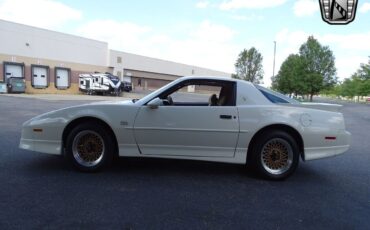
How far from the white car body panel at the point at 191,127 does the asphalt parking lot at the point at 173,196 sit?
41 centimetres

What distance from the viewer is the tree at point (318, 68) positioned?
3684 centimetres

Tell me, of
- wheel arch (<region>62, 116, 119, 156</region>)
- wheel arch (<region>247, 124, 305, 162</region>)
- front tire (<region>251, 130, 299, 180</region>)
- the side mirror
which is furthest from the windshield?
wheel arch (<region>62, 116, 119, 156</region>)

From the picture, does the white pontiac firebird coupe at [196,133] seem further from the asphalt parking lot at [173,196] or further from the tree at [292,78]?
the tree at [292,78]

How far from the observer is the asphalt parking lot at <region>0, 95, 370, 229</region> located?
3.14 m

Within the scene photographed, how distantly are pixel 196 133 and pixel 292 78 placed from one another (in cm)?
3738

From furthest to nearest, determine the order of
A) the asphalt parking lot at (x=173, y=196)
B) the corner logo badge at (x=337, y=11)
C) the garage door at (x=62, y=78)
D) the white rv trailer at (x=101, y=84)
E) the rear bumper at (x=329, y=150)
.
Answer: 1. the garage door at (x=62, y=78)
2. the white rv trailer at (x=101, y=84)
3. the rear bumper at (x=329, y=150)
4. the corner logo badge at (x=337, y=11)
5. the asphalt parking lot at (x=173, y=196)

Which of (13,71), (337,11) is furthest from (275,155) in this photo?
(13,71)

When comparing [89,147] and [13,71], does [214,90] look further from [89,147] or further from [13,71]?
[13,71]

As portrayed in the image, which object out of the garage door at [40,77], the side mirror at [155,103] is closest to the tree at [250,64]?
the garage door at [40,77]

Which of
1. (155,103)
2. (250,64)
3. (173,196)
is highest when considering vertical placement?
(250,64)

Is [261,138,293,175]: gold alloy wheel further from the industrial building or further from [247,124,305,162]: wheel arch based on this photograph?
the industrial building

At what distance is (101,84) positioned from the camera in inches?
1313

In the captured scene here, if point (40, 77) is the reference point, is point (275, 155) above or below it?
below

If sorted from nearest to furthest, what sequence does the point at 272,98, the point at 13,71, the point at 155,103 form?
the point at 155,103 < the point at 272,98 < the point at 13,71
